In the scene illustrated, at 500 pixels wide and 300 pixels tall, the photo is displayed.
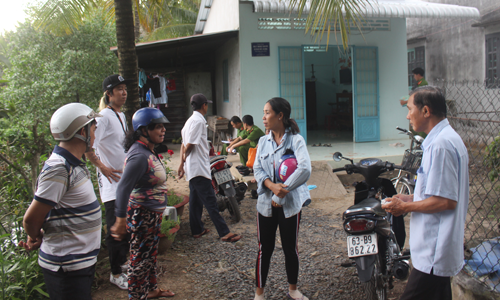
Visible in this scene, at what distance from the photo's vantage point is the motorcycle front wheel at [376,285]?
103 inches

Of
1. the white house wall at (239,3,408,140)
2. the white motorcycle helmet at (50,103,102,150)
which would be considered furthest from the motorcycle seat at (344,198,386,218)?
the white house wall at (239,3,408,140)

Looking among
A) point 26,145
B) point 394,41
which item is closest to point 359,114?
point 394,41

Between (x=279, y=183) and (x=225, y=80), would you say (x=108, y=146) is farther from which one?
(x=225, y=80)

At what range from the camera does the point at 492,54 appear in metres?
10.0

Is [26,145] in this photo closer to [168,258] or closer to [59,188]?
[168,258]

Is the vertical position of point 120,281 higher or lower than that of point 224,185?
lower

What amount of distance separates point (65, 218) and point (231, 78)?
29.0ft

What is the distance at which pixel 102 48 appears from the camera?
1074cm

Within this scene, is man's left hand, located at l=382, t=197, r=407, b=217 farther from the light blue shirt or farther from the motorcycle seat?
the motorcycle seat

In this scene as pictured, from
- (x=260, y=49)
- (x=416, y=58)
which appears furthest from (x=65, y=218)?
(x=416, y=58)

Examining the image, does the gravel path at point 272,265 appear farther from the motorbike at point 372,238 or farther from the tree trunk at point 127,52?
the tree trunk at point 127,52

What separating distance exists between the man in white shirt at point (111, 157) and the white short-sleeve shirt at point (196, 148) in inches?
42.0

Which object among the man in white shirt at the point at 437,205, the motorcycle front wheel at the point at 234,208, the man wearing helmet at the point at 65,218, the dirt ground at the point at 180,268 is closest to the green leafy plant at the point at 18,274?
the dirt ground at the point at 180,268

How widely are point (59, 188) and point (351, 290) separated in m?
2.53
